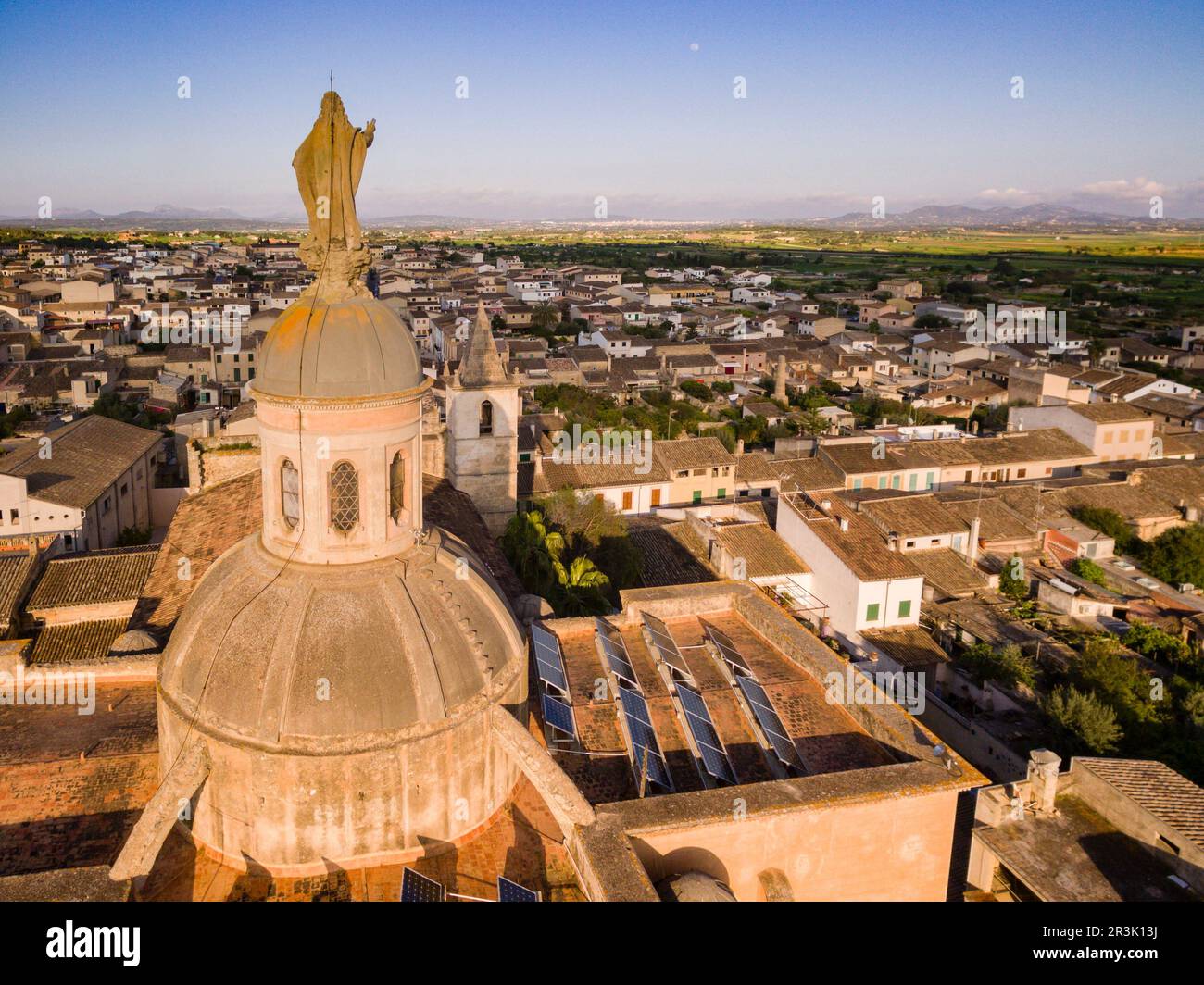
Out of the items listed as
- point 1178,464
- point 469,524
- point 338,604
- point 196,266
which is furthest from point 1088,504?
point 196,266

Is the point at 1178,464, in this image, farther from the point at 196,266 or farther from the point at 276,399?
the point at 196,266

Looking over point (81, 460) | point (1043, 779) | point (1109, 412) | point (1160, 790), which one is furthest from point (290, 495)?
point (1109, 412)

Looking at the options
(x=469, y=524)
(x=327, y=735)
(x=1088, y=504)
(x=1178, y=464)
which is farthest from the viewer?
(x=1178, y=464)

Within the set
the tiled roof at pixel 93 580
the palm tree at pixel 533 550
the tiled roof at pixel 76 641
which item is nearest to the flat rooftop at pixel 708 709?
the palm tree at pixel 533 550

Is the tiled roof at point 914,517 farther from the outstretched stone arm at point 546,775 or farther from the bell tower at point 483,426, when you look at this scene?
the outstretched stone arm at point 546,775

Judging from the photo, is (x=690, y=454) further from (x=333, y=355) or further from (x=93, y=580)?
(x=333, y=355)
